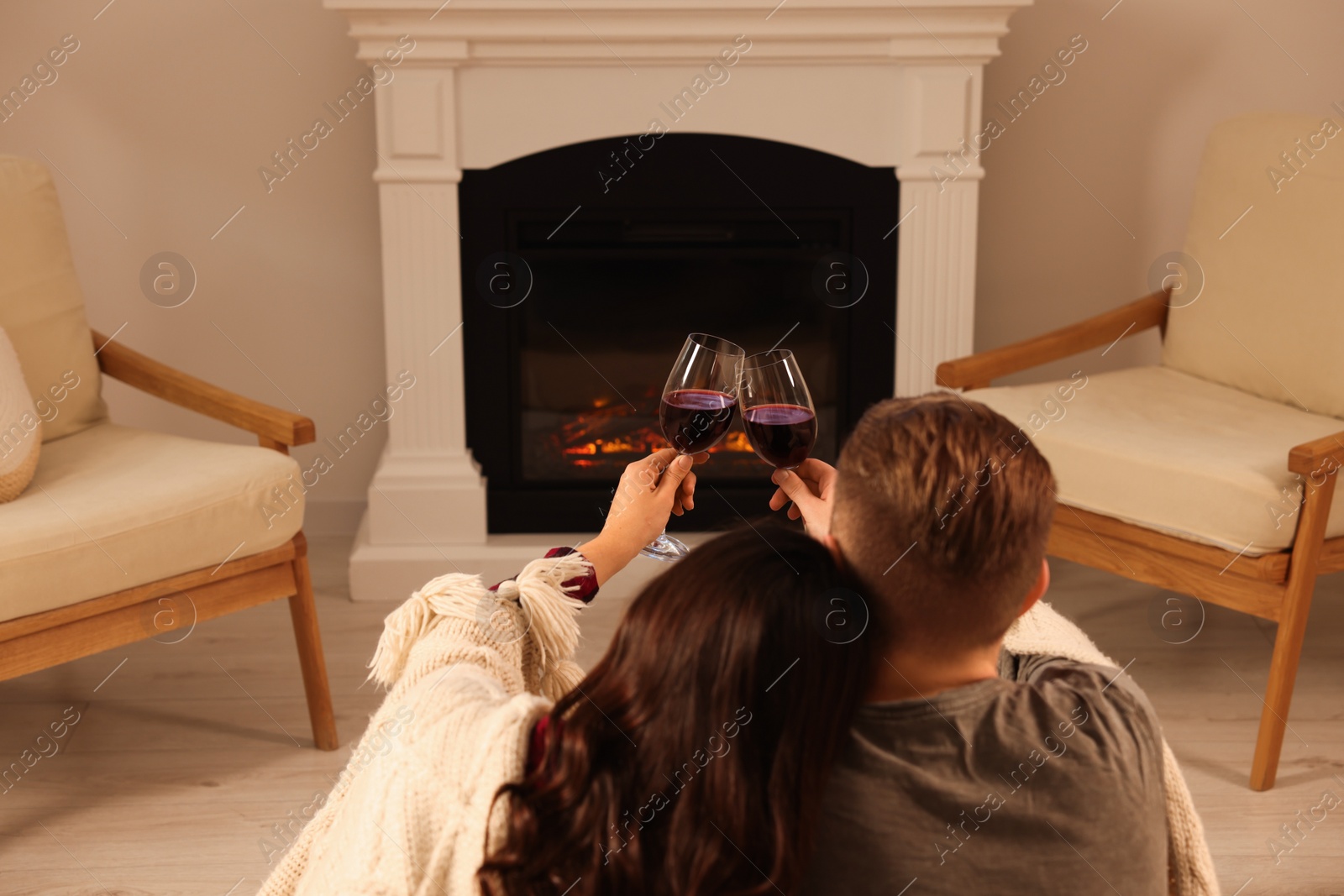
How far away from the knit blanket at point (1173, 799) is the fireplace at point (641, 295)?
1724 mm

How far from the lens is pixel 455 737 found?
2.67 feet

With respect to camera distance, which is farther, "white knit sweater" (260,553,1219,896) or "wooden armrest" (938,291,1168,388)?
"wooden armrest" (938,291,1168,388)

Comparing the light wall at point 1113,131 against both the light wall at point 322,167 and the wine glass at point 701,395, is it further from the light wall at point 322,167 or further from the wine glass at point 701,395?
the wine glass at point 701,395

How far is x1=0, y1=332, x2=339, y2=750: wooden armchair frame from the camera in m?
1.80

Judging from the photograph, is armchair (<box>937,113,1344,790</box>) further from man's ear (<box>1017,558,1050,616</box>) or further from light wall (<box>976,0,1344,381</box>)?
man's ear (<box>1017,558,1050,616</box>)

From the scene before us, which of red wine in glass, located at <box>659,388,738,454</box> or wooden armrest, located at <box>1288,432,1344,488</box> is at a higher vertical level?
red wine in glass, located at <box>659,388,738,454</box>

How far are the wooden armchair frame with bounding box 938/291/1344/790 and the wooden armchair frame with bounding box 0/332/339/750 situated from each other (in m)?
1.29

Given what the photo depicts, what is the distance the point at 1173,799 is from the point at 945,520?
14.5 inches

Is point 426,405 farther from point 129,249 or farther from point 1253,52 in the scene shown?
point 1253,52

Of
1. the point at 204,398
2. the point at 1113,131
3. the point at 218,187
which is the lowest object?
the point at 204,398

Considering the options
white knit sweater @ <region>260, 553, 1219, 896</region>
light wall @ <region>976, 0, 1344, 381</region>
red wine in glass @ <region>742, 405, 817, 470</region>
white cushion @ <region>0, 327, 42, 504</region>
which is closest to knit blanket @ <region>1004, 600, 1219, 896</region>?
white knit sweater @ <region>260, 553, 1219, 896</region>

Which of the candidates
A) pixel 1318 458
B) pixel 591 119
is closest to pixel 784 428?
pixel 1318 458

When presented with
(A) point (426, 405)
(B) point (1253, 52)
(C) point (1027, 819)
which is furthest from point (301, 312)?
(C) point (1027, 819)

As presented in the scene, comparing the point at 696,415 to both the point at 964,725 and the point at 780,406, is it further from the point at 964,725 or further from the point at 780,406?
the point at 964,725
